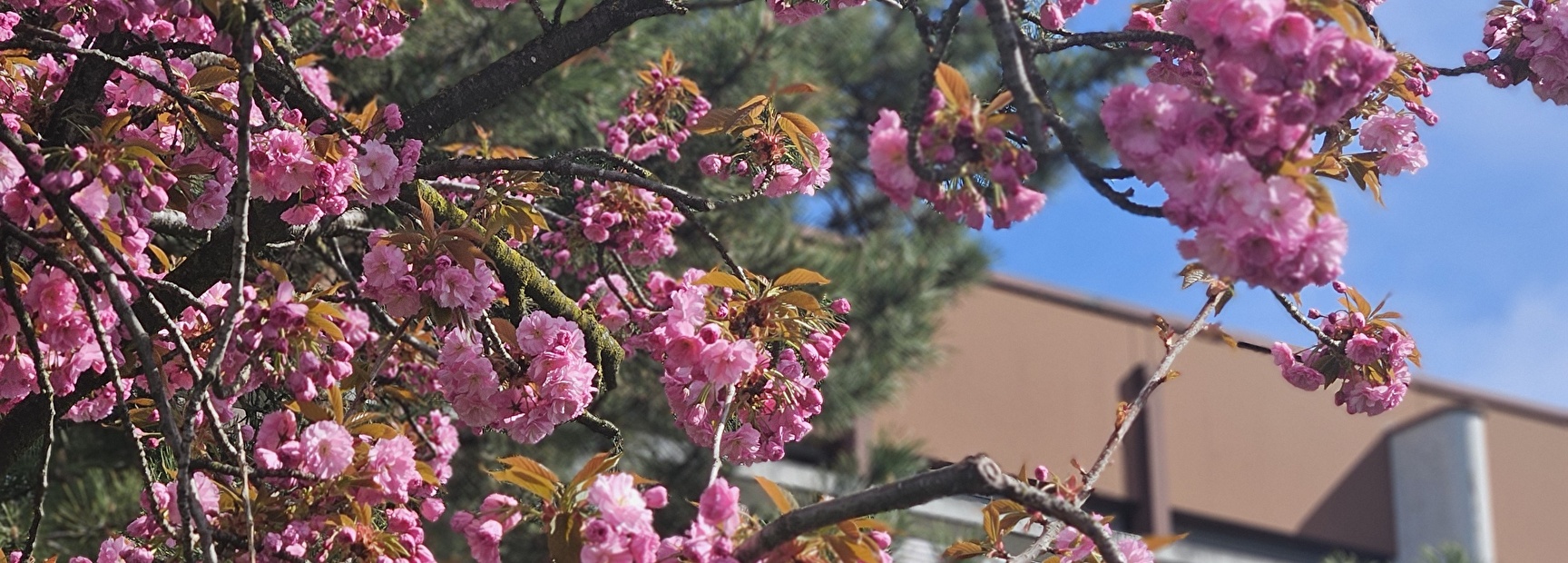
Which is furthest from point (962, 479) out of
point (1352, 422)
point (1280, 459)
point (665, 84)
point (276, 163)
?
point (1352, 422)

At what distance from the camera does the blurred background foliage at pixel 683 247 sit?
4.02 meters

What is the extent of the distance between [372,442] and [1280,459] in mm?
9643

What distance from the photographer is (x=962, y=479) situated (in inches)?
59.4

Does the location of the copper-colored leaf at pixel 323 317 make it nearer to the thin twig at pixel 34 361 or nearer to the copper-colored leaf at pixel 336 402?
the copper-colored leaf at pixel 336 402

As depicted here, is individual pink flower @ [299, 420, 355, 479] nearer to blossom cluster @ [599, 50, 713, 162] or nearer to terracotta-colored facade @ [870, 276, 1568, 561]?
blossom cluster @ [599, 50, 713, 162]

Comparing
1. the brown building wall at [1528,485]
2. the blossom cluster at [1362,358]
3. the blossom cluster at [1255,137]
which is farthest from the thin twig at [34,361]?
the brown building wall at [1528,485]

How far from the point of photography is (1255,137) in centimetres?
148

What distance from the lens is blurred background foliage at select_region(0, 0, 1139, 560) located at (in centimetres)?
402

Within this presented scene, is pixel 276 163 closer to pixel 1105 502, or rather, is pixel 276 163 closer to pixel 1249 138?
pixel 1249 138

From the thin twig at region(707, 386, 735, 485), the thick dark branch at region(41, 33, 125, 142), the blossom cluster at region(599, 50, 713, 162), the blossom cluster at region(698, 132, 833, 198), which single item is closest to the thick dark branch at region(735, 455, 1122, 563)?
the thin twig at region(707, 386, 735, 485)

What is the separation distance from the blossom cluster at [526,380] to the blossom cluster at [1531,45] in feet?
4.85

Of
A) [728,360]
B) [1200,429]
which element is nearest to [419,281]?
[728,360]

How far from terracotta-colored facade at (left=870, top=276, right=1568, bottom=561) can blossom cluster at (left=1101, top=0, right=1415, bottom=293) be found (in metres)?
6.94

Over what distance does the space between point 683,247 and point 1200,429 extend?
6.75 meters
